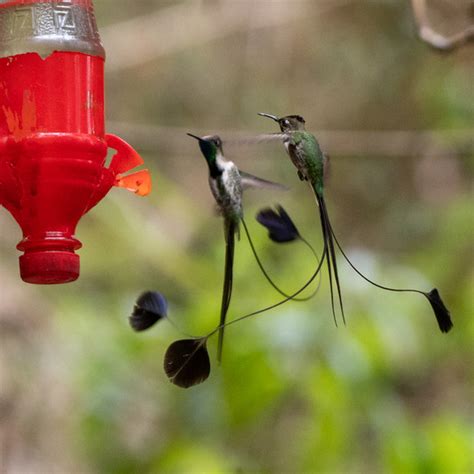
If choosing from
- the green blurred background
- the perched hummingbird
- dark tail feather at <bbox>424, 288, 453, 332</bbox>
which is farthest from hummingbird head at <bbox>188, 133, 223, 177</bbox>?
dark tail feather at <bbox>424, 288, 453, 332</bbox>

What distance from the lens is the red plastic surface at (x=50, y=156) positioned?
2799 mm

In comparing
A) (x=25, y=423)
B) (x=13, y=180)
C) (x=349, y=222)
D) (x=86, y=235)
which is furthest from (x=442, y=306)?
(x=349, y=222)

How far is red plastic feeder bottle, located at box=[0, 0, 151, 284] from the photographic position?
2.81 m

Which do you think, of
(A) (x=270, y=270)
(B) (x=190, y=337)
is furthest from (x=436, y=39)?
(A) (x=270, y=270)

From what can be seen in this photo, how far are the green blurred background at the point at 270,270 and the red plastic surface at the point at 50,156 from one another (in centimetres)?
32

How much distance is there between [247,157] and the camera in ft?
28.1

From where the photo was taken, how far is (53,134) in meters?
2.84

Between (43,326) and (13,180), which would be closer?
(13,180)

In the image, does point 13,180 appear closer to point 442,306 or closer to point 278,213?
point 278,213

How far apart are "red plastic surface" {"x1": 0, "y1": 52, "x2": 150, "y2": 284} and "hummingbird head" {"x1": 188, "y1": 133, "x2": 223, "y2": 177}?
39cm

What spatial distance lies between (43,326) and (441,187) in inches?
138

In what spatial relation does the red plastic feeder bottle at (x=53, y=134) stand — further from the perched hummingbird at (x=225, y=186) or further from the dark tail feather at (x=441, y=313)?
the dark tail feather at (x=441, y=313)

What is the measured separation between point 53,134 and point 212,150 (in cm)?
46

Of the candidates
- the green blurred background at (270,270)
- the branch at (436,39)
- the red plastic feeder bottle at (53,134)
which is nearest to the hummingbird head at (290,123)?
the green blurred background at (270,270)
